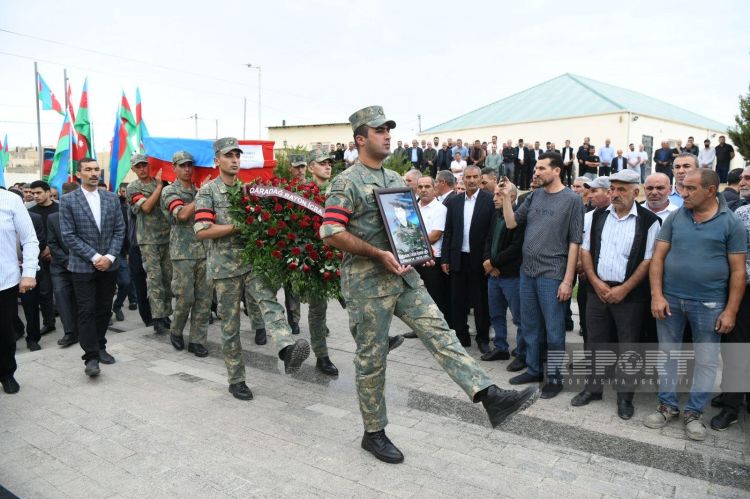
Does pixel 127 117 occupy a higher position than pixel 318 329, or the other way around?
pixel 127 117

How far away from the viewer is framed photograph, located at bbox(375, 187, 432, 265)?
3531mm

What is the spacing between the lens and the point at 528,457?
376 cm

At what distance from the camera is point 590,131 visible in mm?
26672

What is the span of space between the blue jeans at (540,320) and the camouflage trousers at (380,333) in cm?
181

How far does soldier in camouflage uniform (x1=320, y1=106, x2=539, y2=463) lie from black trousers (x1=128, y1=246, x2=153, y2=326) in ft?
17.4

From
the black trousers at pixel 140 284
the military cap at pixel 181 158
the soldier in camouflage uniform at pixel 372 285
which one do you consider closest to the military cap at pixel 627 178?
the soldier in camouflage uniform at pixel 372 285

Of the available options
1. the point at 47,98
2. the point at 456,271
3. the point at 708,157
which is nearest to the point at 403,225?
the point at 456,271

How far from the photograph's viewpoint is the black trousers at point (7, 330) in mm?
4963

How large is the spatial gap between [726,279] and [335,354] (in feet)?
13.3

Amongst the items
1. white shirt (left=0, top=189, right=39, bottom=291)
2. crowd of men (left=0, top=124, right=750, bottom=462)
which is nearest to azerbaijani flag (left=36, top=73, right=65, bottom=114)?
crowd of men (left=0, top=124, right=750, bottom=462)

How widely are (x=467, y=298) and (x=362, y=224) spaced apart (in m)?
3.22

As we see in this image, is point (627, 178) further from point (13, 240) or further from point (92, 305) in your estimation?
point (13, 240)

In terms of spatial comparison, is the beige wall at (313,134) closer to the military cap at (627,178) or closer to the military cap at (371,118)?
the military cap at (627,178)

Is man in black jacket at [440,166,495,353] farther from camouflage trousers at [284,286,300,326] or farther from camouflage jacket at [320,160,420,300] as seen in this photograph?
camouflage jacket at [320,160,420,300]
